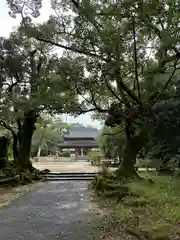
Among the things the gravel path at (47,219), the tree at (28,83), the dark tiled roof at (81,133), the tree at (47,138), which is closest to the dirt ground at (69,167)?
the tree at (28,83)

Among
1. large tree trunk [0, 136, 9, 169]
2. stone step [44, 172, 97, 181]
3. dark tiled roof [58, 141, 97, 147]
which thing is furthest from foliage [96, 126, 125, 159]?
dark tiled roof [58, 141, 97, 147]

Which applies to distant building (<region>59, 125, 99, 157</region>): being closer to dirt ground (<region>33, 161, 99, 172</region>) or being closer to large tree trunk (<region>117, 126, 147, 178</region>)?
dirt ground (<region>33, 161, 99, 172</region>)

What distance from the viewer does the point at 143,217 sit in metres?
6.45

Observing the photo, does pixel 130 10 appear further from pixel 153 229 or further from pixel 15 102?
pixel 15 102

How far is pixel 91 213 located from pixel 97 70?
474cm

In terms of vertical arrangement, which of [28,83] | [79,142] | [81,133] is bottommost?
[79,142]

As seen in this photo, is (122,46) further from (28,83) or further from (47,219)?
(28,83)

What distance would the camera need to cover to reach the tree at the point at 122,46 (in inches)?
326

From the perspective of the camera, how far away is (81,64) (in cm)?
1157

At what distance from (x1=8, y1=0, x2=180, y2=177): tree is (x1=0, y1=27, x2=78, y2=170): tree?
3.66 feet

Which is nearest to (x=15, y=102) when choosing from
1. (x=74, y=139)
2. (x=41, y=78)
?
(x=41, y=78)

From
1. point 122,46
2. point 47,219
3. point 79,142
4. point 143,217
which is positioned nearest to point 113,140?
point 122,46

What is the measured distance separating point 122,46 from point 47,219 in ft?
18.1

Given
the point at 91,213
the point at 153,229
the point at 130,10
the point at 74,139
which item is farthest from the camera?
the point at 74,139
